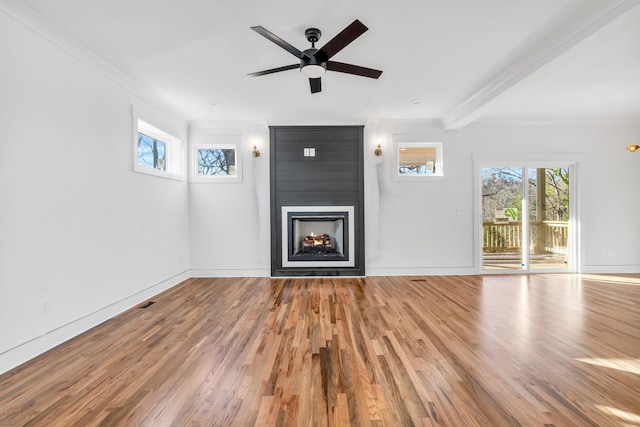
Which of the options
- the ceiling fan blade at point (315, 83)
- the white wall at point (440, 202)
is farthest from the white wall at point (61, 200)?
the ceiling fan blade at point (315, 83)

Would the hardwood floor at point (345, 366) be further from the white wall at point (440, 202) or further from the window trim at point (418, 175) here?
the window trim at point (418, 175)

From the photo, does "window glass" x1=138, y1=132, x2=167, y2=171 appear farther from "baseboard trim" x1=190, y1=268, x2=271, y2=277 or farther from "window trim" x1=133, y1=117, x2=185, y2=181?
→ "baseboard trim" x1=190, y1=268, x2=271, y2=277

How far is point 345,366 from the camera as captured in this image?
2002 mm

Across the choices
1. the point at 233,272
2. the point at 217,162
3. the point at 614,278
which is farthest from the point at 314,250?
the point at 614,278

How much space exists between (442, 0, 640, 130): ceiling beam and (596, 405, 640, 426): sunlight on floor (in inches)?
102

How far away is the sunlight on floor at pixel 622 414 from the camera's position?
148 centimetres

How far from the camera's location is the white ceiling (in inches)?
85.6

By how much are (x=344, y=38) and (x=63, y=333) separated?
3402mm

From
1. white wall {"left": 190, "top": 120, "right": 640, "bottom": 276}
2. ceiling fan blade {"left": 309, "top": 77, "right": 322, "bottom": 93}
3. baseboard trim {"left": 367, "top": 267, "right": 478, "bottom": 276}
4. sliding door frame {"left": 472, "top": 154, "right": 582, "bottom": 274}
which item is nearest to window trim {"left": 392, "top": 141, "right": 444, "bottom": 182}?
white wall {"left": 190, "top": 120, "right": 640, "bottom": 276}

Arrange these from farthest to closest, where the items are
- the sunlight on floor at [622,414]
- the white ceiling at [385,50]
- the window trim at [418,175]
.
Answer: the window trim at [418,175] → the white ceiling at [385,50] → the sunlight on floor at [622,414]

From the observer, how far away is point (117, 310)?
122 inches

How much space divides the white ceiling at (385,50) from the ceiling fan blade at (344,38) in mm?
246

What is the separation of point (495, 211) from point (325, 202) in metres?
3.05

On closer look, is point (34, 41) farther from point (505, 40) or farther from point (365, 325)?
point (505, 40)
